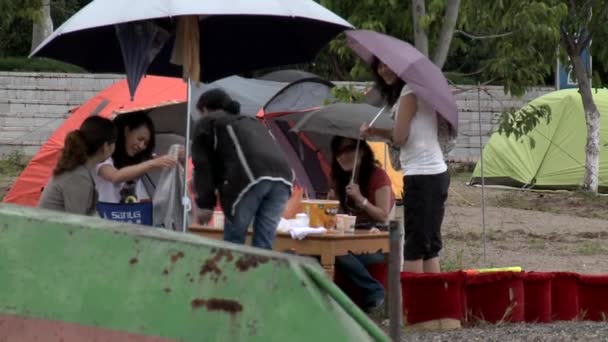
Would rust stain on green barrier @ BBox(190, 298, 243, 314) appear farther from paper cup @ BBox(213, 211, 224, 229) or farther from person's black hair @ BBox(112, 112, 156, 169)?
paper cup @ BBox(213, 211, 224, 229)

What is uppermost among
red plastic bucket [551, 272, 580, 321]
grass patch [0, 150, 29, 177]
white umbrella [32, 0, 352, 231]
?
white umbrella [32, 0, 352, 231]

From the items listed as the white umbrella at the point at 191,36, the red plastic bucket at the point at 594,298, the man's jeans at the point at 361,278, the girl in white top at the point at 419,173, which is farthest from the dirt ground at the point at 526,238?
the white umbrella at the point at 191,36

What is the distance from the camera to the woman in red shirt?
26.3 feet

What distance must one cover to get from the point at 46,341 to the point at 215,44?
5280 mm

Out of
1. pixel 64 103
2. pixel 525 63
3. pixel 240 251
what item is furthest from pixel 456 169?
pixel 240 251

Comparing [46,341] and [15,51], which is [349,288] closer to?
[46,341]

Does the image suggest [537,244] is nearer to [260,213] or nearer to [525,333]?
[525,333]

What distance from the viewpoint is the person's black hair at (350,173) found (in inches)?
319

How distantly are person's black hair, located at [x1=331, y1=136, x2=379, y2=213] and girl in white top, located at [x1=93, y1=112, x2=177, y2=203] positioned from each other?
1.09 metres

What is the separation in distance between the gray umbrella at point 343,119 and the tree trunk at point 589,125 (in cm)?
873

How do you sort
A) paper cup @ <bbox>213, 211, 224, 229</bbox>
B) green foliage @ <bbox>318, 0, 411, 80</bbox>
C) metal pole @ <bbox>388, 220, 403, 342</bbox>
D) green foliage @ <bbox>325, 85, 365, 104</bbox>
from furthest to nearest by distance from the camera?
green foliage @ <bbox>325, 85, 365, 104</bbox>
green foliage @ <bbox>318, 0, 411, 80</bbox>
paper cup @ <bbox>213, 211, 224, 229</bbox>
metal pole @ <bbox>388, 220, 403, 342</bbox>

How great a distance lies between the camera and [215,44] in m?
8.32

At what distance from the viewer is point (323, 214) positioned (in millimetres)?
7785

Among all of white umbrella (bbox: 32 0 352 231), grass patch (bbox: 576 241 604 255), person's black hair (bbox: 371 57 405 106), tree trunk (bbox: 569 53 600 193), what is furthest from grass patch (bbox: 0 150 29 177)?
person's black hair (bbox: 371 57 405 106)
